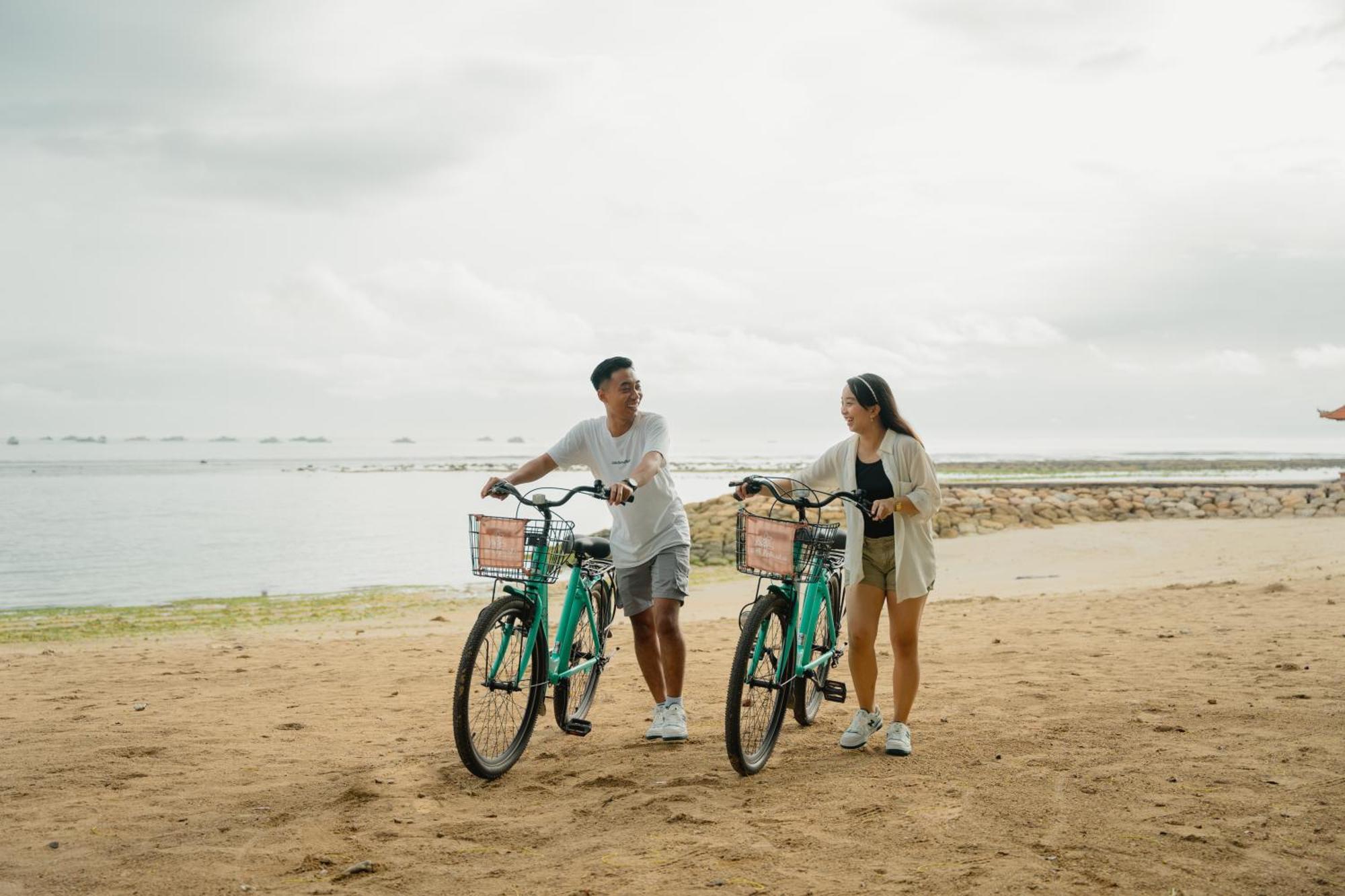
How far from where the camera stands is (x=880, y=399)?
513 cm

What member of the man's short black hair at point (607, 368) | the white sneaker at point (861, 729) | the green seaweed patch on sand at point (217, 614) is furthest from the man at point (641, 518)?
the green seaweed patch on sand at point (217, 614)

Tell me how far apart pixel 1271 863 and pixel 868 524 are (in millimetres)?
2242

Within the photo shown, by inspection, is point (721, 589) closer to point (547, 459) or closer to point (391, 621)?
point (391, 621)

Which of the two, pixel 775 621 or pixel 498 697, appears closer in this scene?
pixel 498 697

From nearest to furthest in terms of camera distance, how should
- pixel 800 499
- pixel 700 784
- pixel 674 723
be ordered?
1. pixel 700 784
2. pixel 800 499
3. pixel 674 723

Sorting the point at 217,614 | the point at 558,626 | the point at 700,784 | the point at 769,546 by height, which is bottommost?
the point at 217,614

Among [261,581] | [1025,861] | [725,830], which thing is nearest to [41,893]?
[725,830]

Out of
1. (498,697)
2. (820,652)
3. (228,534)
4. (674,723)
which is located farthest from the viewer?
(228,534)

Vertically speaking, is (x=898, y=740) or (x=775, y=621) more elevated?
(x=775, y=621)

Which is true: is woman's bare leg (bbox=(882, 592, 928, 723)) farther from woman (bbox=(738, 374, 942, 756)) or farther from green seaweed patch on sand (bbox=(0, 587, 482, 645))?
green seaweed patch on sand (bbox=(0, 587, 482, 645))

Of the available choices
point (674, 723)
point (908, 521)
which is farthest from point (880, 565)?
point (674, 723)

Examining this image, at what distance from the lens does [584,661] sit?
5.64m

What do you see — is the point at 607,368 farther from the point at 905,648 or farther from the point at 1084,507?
the point at 1084,507

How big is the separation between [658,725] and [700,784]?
82 centimetres
